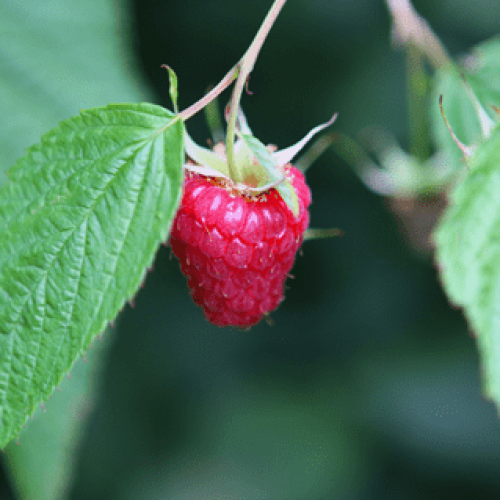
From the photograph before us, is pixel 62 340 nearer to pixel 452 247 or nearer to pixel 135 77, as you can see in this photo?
pixel 452 247

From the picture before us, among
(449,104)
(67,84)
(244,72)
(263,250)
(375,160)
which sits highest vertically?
(244,72)

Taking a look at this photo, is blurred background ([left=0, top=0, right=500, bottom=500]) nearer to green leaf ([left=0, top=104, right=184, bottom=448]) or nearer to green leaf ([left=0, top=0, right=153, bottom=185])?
green leaf ([left=0, top=0, right=153, bottom=185])

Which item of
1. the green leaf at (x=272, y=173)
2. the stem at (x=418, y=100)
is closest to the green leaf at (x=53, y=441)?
the green leaf at (x=272, y=173)

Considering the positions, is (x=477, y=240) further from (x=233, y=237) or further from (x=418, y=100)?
(x=418, y=100)

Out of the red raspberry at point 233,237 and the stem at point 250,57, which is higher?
the stem at point 250,57

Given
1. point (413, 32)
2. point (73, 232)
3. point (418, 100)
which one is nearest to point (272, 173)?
point (73, 232)

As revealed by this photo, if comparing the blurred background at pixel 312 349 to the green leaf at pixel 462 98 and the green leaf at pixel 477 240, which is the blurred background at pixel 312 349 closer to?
the green leaf at pixel 462 98

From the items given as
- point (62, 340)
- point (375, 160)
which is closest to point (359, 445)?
point (375, 160)

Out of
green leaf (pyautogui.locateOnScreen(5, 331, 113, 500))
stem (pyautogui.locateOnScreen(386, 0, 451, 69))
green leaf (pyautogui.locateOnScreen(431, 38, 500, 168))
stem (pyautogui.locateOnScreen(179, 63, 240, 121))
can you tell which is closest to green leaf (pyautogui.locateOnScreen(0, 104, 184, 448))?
stem (pyautogui.locateOnScreen(179, 63, 240, 121))
